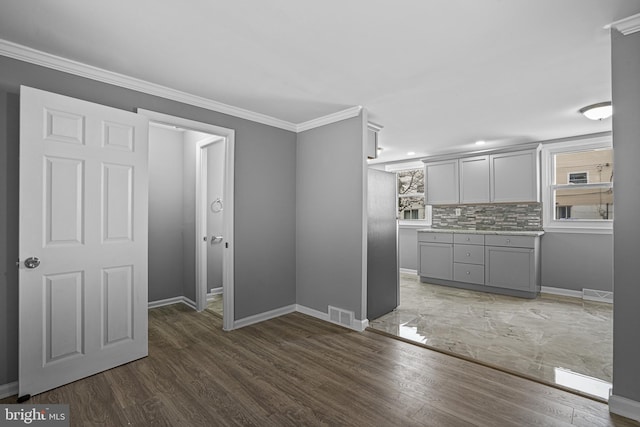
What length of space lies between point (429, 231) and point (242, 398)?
4.39 meters

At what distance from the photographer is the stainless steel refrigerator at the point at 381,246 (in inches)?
142

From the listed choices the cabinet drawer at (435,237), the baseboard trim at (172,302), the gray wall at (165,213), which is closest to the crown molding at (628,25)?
the cabinet drawer at (435,237)

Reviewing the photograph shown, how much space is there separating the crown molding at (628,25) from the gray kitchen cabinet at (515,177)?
317 cm

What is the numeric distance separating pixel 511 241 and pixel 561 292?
1116 millimetres

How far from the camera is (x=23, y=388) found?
6.75ft

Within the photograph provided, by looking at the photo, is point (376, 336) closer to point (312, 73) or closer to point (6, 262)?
point (312, 73)

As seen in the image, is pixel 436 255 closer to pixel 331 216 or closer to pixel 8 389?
pixel 331 216

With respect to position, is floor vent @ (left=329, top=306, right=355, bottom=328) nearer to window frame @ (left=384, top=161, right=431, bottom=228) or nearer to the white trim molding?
the white trim molding

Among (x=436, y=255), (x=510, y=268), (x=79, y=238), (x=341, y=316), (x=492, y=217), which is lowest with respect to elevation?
(x=341, y=316)

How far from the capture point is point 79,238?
230 centimetres

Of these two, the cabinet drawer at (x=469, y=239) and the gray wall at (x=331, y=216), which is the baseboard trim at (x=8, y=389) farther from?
the cabinet drawer at (x=469, y=239)

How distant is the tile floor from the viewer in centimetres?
252

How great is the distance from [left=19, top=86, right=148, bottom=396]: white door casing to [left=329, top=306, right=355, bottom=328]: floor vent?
190cm

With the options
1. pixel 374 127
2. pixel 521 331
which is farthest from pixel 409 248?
pixel 374 127
